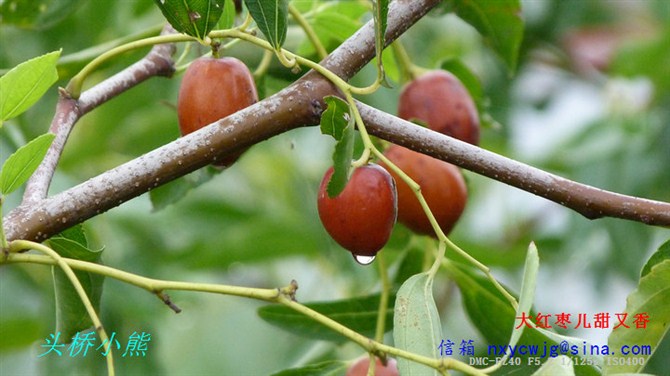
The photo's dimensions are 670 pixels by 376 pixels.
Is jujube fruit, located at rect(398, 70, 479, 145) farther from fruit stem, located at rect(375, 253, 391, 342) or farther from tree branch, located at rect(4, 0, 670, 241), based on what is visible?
tree branch, located at rect(4, 0, 670, 241)

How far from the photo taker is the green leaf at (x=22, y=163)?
0.79 m

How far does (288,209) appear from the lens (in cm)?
205

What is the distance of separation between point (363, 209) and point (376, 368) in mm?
178

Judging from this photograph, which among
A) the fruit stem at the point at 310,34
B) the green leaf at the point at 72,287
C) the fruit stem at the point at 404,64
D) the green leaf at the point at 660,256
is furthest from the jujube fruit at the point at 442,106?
the green leaf at the point at 72,287

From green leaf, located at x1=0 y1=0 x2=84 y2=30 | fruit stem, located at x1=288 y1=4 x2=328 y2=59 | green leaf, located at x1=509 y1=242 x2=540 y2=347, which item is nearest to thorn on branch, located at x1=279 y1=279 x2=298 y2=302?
green leaf, located at x1=509 y1=242 x2=540 y2=347

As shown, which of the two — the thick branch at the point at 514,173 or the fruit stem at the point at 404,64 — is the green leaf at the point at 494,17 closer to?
the fruit stem at the point at 404,64

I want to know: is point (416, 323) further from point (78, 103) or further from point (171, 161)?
point (78, 103)

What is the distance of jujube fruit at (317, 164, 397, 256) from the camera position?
Result: 2.68 ft

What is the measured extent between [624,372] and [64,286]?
44cm

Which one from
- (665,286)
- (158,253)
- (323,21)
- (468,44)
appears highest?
(468,44)

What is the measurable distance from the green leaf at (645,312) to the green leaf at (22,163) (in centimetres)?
46

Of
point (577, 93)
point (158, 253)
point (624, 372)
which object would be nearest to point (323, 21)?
point (624, 372)

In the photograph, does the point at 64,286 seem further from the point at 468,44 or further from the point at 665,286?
the point at 468,44

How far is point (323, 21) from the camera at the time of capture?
1.14m
